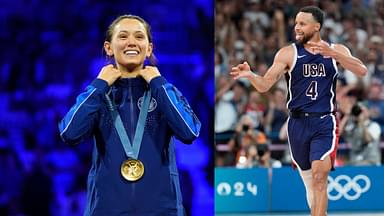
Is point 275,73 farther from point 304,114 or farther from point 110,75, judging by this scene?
point 110,75

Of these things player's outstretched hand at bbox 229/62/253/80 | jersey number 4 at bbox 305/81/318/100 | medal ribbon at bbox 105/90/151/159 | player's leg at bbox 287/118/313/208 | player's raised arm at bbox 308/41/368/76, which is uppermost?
player's raised arm at bbox 308/41/368/76

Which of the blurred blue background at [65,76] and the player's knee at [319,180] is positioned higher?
the blurred blue background at [65,76]

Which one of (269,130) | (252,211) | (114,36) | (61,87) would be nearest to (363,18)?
(269,130)

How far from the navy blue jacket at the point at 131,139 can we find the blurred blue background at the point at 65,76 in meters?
2.15

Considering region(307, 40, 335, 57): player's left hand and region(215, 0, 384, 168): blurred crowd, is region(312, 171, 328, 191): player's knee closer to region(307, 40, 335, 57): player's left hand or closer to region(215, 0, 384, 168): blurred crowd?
region(307, 40, 335, 57): player's left hand

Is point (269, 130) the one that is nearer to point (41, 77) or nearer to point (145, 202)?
point (41, 77)

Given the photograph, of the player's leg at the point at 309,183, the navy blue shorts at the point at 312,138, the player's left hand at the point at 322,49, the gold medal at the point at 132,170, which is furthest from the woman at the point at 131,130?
the player's leg at the point at 309,183

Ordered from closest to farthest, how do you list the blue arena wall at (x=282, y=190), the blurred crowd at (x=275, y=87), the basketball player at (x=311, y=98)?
1. the basketball player at (x=311, y=98)
2. the blue arena wall at (x=282, y=190)
3. the blurred crowd at (x=275, y=87)

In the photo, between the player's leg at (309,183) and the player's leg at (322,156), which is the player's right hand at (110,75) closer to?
the player's leg at (322,156)

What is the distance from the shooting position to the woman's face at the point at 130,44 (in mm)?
4059

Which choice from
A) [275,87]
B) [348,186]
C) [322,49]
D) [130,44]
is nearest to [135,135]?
[130,44]

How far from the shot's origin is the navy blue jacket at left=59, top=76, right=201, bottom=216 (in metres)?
4.02

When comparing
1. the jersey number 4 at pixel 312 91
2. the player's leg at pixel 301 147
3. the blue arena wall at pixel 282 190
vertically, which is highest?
the jersey number 4 at pixel 312 91

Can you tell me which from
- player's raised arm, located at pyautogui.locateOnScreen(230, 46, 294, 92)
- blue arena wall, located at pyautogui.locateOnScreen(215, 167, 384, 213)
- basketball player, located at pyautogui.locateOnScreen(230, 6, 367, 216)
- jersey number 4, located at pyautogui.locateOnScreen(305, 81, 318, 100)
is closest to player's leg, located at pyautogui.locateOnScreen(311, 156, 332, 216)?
basketball player, located at pyautogui.locateOnScreen(230, 6, 367, 216)
